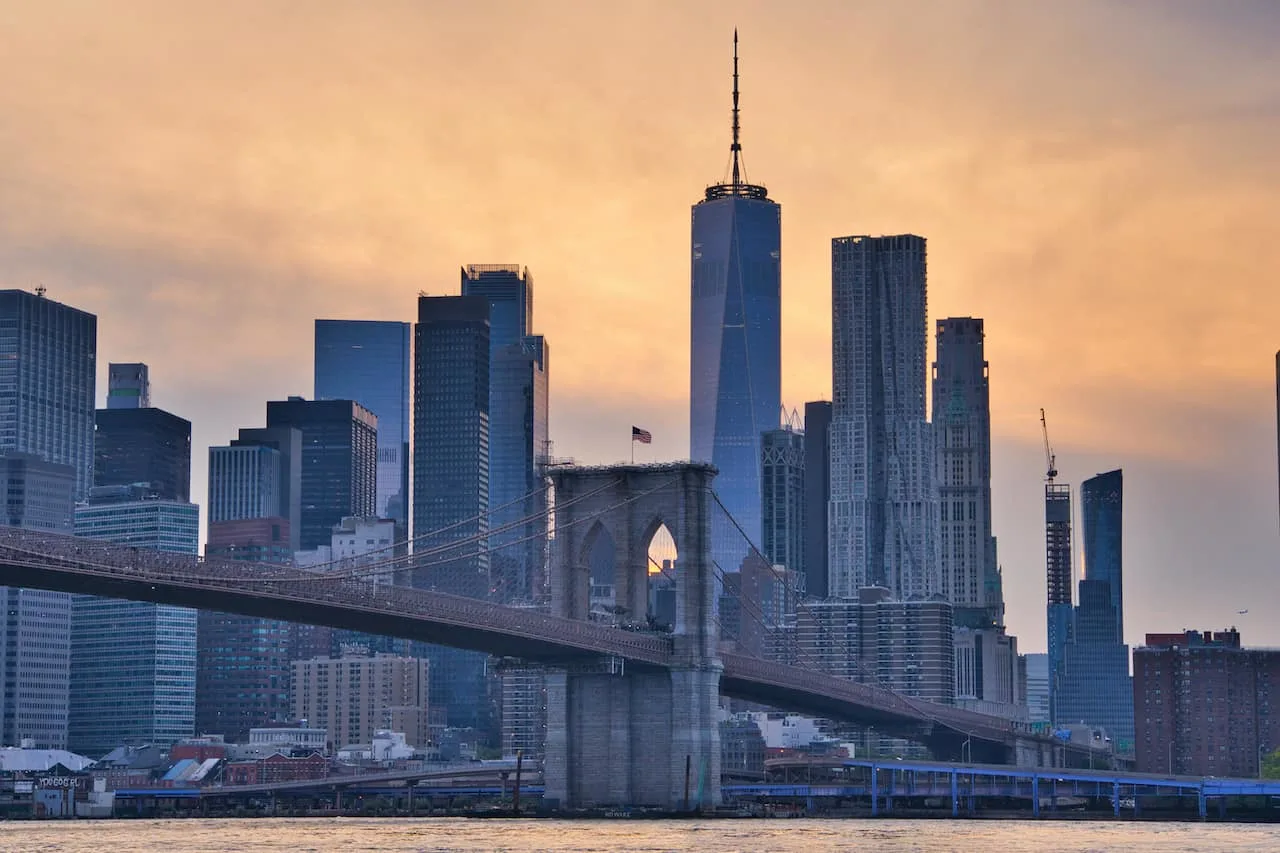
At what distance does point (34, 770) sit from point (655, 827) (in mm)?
84683

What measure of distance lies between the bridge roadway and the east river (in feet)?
26.2

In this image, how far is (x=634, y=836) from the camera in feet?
308

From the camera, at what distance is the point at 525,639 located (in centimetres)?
10588

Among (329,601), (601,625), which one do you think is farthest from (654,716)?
(329,601)

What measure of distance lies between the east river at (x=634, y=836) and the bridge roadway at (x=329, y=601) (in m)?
7.97

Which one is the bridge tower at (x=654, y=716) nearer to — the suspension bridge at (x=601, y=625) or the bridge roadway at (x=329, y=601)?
the suspension bridge at (x=601, y=625)

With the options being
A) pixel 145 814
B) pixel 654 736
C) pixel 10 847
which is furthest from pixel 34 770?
pixel 10 847

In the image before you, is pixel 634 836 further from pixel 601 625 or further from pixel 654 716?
pixel 654 716

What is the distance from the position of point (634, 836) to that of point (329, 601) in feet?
50.8

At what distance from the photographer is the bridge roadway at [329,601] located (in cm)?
8794

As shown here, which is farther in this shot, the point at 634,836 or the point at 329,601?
the point at 329,601

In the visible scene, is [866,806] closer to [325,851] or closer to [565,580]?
[565,580]

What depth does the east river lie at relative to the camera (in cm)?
8912

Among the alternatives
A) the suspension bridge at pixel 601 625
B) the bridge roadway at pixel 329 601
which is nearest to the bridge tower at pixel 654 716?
the suspension bridge at pixel 601 625
